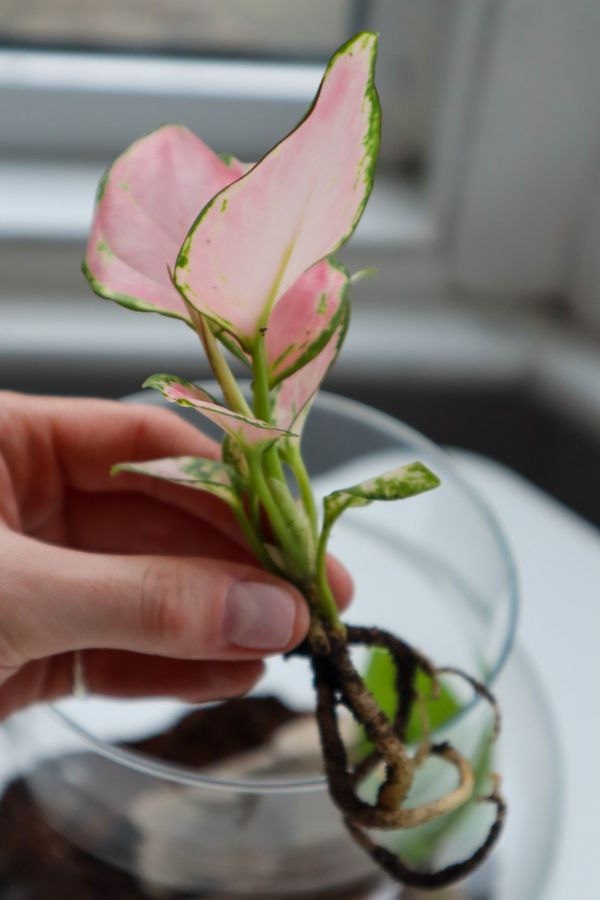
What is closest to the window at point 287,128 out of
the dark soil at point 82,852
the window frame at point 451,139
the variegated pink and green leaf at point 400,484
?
the window frame at point 451,139

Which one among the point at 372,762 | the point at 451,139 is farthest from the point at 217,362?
the point at 451,139

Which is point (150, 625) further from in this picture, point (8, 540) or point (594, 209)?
point (594, 209)

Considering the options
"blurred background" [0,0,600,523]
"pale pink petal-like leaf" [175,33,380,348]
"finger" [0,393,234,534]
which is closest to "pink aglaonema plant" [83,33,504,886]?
"pale pink petal-like leaf" [175,33,380,348]

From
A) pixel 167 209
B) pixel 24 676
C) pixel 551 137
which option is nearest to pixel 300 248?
pixel 167 209

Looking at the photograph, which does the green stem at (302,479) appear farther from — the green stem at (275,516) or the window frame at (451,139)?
the window frame at (451,139)

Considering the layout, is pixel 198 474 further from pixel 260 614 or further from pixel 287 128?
pixel 287 128

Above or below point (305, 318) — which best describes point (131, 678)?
below
